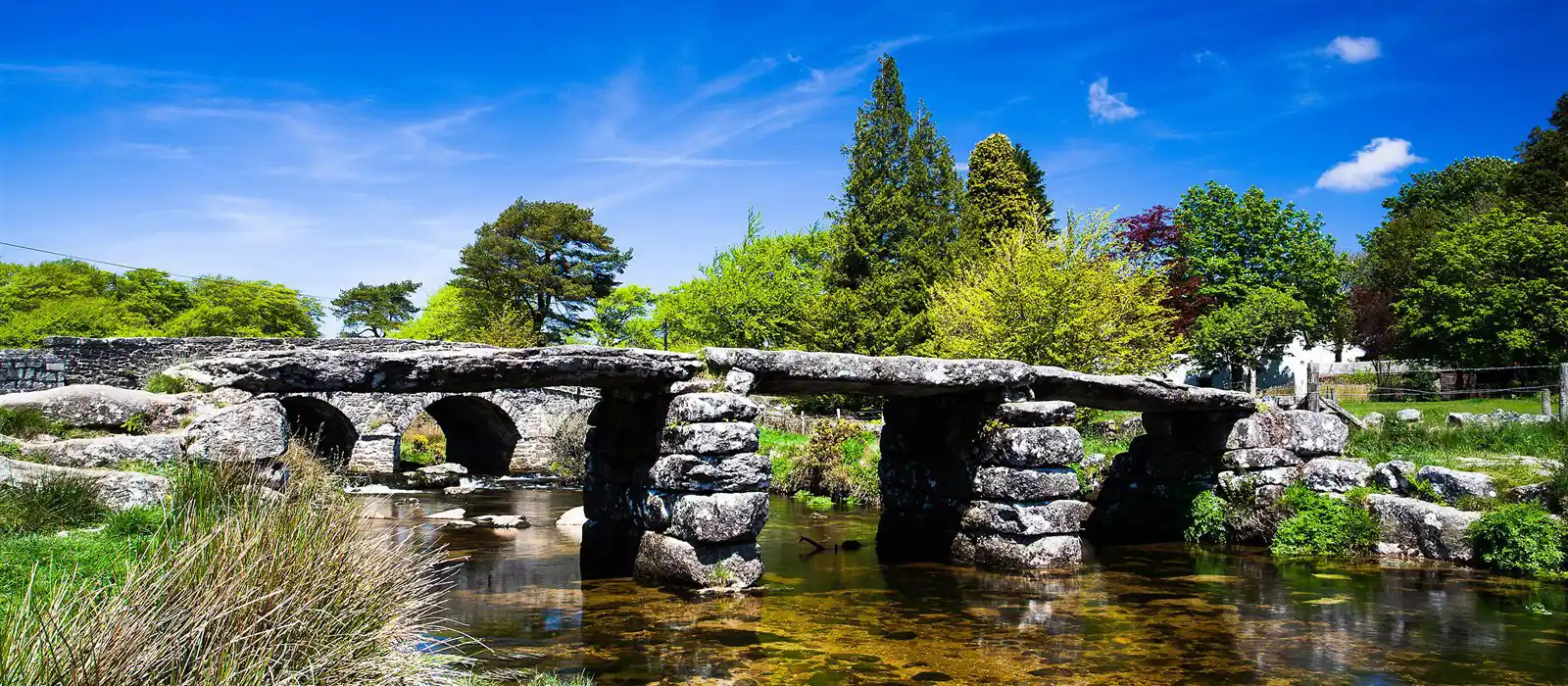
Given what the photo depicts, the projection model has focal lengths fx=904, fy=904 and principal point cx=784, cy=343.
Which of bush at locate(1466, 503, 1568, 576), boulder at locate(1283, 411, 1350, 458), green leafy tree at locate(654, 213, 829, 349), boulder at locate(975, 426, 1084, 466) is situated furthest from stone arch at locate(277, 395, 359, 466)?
bush at locate(1466, 503, 1568, 576)

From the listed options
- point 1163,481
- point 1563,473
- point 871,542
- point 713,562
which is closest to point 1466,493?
point 1563,473

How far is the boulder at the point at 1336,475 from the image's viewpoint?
1299cm

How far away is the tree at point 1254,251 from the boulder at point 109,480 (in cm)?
3816

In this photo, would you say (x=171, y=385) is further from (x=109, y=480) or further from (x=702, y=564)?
(x=702, y=564)

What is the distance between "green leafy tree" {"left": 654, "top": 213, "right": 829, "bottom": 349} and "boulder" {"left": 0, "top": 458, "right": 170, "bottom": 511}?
2521cm

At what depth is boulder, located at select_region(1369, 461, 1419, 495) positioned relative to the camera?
1243 cm

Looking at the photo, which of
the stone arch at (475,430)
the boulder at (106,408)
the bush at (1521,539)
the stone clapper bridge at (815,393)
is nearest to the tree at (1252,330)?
the stone clapper bridge at (815,393)

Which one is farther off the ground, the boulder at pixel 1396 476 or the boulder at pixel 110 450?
the boulder at pixel 110 450

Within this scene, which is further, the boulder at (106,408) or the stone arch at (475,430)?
the stone arch at (475,430)

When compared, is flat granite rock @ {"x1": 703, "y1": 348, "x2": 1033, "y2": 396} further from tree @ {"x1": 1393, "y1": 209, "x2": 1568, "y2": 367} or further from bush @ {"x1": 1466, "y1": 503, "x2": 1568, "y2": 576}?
tree @ {"x1": 1393, "y1": 209, "x2": 1568, "y2": 367}

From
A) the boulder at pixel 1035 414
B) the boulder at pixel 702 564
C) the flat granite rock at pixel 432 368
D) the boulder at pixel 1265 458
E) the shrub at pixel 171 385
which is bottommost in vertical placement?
the boulder at pixel 702 564

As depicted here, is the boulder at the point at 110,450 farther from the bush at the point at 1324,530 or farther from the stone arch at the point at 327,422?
the stone arch at the point at 327,422

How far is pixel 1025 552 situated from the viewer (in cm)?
1114

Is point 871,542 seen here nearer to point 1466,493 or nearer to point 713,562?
point 713,562
